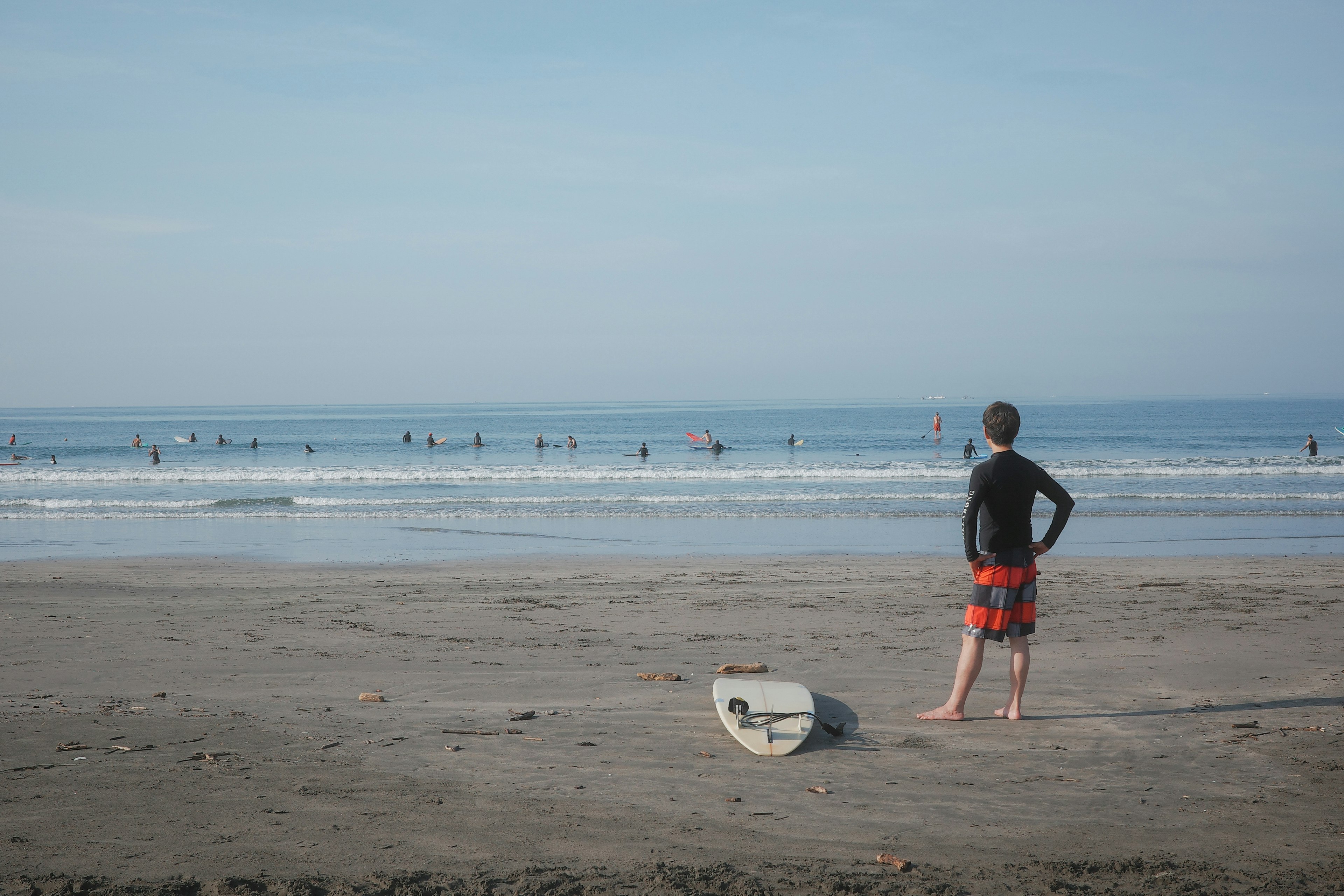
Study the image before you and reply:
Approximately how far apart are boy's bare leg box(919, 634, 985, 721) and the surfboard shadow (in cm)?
48

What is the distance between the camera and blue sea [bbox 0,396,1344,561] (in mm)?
16391

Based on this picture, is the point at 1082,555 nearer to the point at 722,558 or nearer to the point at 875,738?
the point at 722,558

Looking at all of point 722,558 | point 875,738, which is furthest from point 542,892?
point 722,558

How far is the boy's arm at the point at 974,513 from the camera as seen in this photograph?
4953 millimetres

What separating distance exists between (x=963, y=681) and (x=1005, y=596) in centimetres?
65

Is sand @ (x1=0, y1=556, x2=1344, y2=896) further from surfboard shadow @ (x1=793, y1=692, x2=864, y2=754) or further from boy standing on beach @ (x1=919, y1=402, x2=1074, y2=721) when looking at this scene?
boy standing on beach @ (x1=919, y1=402, x2=1074, y2=721)

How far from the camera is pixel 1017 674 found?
5.30 meters

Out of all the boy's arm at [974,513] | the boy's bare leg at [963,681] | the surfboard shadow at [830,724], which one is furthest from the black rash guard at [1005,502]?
the surfboard shadow at [830,724]

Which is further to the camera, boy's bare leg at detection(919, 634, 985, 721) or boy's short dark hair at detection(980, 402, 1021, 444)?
boy's bare leg at detection(919, 634, 985, 721)

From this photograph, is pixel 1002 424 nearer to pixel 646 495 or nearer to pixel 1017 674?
pixel 1017 674

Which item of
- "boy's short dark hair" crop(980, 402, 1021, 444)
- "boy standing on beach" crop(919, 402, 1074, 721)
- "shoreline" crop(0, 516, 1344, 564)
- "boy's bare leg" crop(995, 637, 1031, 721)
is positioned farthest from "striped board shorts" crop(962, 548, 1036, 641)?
"shoreline" crop(0, 516, 1344, 564)

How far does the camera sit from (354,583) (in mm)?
11859

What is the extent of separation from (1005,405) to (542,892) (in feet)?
11.9

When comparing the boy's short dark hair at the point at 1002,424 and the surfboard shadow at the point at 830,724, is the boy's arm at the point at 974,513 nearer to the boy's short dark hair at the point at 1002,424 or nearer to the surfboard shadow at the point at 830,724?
the boy's short dark hair at the point at 1002,424
